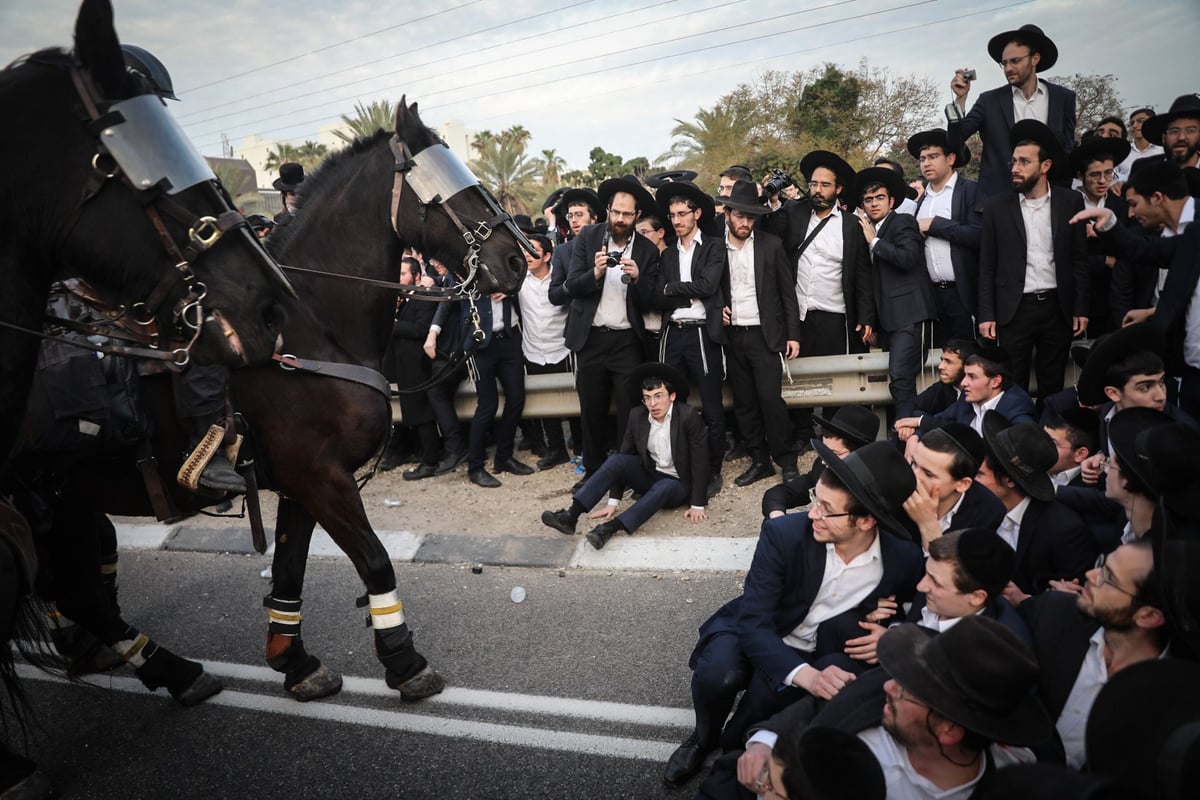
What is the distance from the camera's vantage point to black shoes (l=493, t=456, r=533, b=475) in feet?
25.8

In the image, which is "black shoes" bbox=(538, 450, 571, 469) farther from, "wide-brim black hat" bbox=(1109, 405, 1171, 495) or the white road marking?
"wide-brim black hat" bbox=(1109, 405, 1171, 495)

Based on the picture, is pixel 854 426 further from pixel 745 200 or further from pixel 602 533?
pixel 745 200

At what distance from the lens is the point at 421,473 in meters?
8.06

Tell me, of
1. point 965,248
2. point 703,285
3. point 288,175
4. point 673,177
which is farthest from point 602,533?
point 288,175

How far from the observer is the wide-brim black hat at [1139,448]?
10.5 feet

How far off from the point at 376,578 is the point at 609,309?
393cm

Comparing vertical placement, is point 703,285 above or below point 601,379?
above

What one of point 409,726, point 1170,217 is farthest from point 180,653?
point 1170,217

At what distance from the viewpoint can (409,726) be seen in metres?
3.91

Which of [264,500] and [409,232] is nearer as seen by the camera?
[409,232]

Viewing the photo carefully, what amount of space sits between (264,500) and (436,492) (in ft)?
5.66

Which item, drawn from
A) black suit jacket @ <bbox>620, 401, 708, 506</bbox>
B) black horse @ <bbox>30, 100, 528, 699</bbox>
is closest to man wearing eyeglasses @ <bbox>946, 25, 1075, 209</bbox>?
black suit jacket @ <bbox>620, 401, 708, 506</bbox>

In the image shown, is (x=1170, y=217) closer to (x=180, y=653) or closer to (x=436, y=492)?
(x=436, y=492)

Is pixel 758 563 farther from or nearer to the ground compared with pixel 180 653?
farther from the ground
